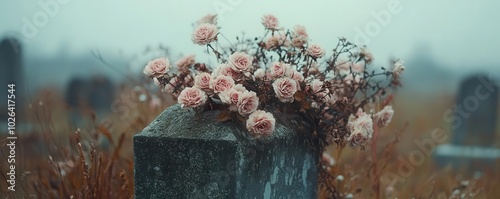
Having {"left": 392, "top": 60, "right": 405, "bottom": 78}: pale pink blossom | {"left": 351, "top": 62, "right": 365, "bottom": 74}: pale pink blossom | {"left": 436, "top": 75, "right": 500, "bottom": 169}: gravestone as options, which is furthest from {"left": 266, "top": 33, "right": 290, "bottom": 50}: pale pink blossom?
{"left": 436, "top": 75, "right": 500, "bottom": 169}: gravestone

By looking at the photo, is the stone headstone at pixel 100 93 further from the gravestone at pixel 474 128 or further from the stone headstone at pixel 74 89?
the gravestone at pixel 474 128

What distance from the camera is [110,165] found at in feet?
11.6

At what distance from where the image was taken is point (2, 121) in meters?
5.69

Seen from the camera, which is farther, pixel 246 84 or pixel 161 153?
pixel 246 84

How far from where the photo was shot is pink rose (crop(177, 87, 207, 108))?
8.59 feet

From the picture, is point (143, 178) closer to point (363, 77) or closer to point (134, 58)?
point (363, 77)

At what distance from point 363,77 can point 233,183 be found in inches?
54.0

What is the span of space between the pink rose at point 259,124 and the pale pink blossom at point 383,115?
42.2 inches

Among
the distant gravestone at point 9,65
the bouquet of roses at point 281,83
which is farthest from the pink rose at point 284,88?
the distant gravestone at point 9,65

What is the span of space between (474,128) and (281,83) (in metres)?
4.29

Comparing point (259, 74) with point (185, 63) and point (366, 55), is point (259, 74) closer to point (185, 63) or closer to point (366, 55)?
point (185, 63)

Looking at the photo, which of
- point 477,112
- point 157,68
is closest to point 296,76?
point 157,68

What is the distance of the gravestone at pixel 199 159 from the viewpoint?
8.14 feet

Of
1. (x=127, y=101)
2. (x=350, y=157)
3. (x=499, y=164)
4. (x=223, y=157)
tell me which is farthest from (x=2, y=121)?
(x=499, y=164)
